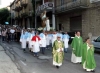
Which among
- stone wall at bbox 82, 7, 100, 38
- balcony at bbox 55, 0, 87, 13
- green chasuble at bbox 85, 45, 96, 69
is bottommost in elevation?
green chasuble at bbox 85, 45, 96, 69

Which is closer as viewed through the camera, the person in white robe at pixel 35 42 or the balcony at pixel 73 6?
the person in white robe at pixel 35 42

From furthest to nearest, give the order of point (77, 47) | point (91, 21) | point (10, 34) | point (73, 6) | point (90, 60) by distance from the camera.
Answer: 1. point (73, 6)
2. point (10, 34)
3. point (91, 21)
4. point (77, 47)
5. point (90, 60)

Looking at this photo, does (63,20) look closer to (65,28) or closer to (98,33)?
(65,28)

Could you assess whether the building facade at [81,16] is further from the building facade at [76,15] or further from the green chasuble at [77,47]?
the green chasuble at [77,47]

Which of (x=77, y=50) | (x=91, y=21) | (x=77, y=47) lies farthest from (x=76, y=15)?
(x=77, y=50)

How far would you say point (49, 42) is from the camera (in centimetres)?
2175

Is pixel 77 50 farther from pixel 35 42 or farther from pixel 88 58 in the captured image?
pixel 35 42

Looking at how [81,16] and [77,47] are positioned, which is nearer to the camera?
[77,47]

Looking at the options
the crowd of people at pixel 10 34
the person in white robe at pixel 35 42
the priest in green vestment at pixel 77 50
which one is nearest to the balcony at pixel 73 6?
the crowd of people at pixel 10 34

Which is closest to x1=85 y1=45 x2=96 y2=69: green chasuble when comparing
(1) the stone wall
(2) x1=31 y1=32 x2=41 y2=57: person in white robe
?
(2) x1=31 y1=32 x2=41 y2=57: person in white robe

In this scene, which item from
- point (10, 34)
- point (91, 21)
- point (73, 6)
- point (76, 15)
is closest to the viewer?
point (91, 21)

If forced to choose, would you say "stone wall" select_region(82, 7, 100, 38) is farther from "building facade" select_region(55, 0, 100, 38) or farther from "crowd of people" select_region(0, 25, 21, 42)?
"crowd of people" select_region(0, 25, 21, 42)

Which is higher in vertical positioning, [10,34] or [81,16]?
[81,16]

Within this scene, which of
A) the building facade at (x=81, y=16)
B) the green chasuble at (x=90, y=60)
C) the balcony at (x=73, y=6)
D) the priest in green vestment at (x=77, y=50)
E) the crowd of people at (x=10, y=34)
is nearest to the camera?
the green chasuble at (x=90, y=60)
